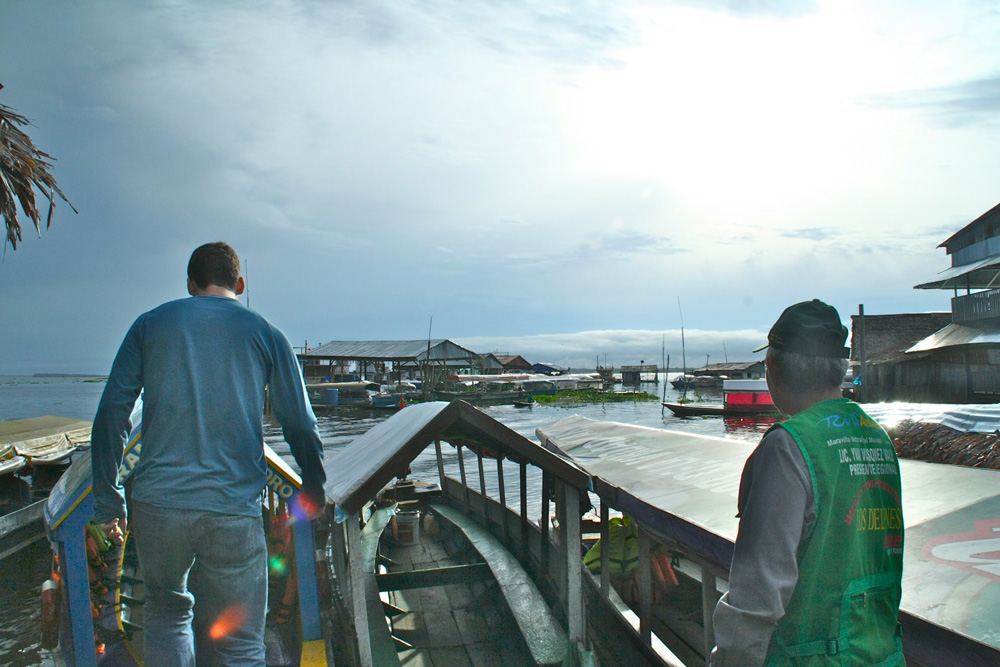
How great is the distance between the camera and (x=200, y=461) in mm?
2729

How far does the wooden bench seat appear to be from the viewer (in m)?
4.72

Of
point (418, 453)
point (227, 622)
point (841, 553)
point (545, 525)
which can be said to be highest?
point (841, 553)

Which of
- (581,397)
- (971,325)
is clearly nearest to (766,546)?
(971,325)

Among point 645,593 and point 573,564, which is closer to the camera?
point 573,564

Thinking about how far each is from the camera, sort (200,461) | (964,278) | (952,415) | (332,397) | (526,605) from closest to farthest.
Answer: (200,461) < (526,605) < (952,415) < (964,278) < (332,397)

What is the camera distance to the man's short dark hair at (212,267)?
3072 millimetres

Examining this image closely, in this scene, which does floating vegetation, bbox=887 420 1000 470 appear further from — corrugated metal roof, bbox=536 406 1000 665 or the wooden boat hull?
the wooden boat hull

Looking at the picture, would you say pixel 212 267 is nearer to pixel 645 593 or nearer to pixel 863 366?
pixel 645 593

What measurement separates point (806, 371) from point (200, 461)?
2558 mm

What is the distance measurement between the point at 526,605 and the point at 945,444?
745cm

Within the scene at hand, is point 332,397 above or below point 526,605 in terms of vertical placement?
below

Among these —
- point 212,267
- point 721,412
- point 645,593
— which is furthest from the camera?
point 721,412

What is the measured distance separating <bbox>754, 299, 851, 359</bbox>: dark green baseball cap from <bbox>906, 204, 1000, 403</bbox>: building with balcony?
29.8 m

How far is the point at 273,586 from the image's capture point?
18.9ft
